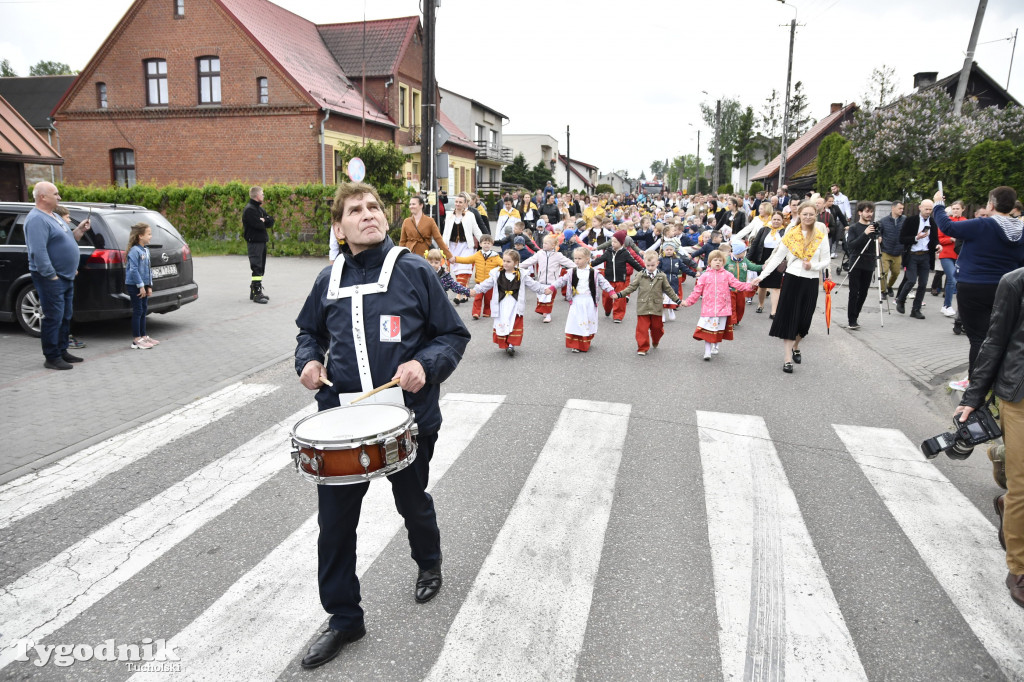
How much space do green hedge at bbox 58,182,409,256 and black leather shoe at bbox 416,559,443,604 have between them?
751 inches

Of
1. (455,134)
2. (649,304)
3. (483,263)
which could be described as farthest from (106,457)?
(455,134)

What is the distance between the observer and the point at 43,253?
309 inches

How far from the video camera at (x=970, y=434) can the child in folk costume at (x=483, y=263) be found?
344 inches

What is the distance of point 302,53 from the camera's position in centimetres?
3328

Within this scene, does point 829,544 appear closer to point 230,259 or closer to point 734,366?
point 734,366

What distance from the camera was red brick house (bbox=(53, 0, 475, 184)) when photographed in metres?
29.8

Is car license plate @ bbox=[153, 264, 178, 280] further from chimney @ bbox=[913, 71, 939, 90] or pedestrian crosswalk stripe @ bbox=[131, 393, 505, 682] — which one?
chimney @ bbox=[913, 71, 939, 90]

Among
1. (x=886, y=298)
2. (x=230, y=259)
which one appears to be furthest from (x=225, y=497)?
(x=230, y=259)

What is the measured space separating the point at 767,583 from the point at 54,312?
819 centimetres

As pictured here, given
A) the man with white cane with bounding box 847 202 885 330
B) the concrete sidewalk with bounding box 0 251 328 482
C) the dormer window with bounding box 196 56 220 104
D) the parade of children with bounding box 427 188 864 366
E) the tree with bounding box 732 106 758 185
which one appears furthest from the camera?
the tree with bounding box 732 106 758 185

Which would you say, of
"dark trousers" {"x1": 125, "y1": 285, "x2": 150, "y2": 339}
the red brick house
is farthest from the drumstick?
the red brick house

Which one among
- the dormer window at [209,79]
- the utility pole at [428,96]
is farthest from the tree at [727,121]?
the utility pole at [428,96]

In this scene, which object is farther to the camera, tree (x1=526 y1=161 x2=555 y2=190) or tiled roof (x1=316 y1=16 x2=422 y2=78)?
tree (x1=526 y1=161 x2=555 y2=190)

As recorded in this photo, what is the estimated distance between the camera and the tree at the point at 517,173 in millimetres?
63125
